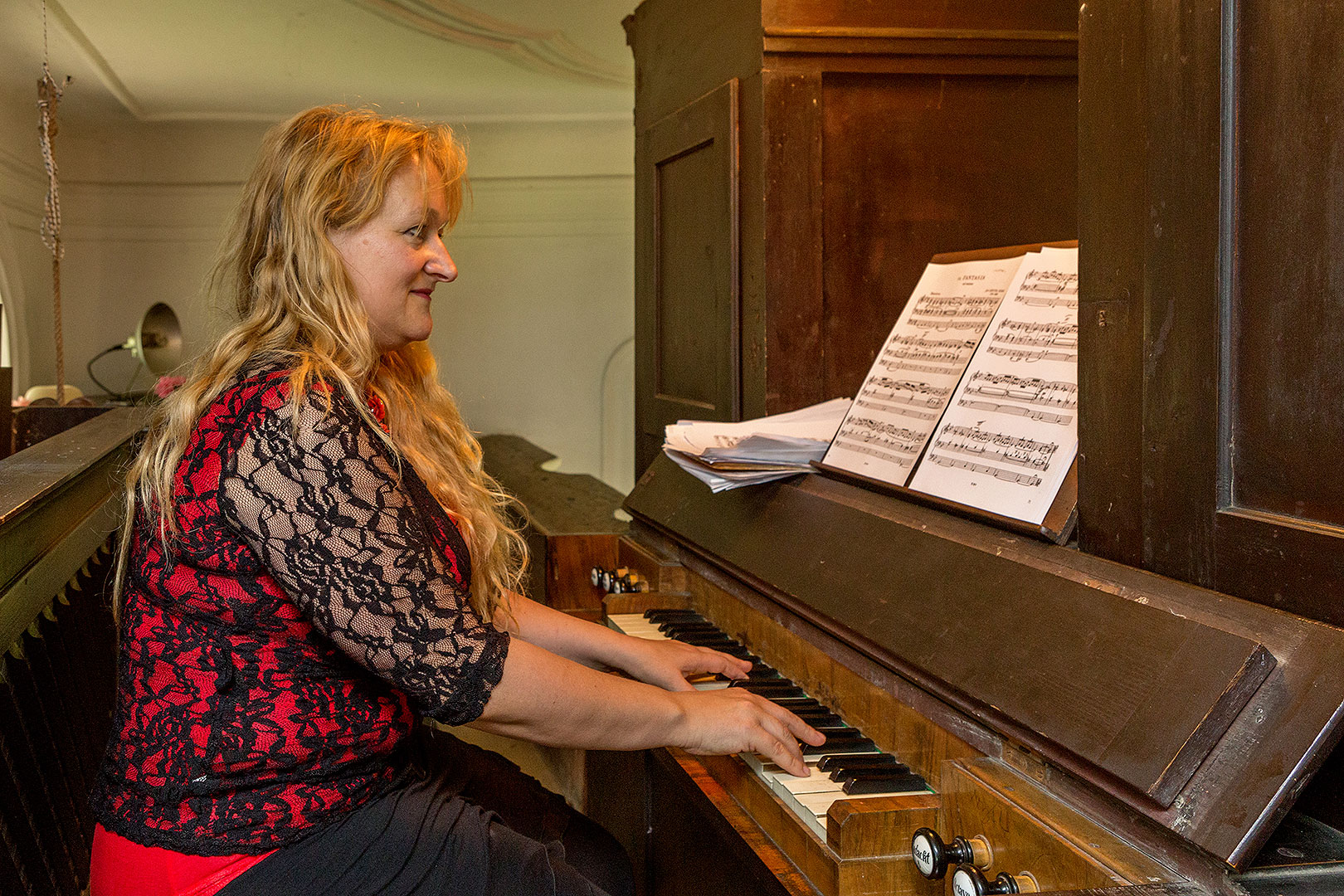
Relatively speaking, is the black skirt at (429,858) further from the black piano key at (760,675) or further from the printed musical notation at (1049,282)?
the printed musical notation at (1049,282)

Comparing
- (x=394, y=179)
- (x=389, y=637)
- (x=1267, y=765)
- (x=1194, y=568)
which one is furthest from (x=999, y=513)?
(x=394, y=179)

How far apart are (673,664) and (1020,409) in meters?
0.70

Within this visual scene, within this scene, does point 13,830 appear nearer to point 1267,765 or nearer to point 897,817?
point 897,817

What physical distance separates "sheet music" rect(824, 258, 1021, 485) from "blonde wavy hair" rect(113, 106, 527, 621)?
746 mm

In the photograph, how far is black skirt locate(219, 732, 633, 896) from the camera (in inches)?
57.2

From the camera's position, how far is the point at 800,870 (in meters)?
1.39

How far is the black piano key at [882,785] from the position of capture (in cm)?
146

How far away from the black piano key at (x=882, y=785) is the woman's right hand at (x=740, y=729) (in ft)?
0.27

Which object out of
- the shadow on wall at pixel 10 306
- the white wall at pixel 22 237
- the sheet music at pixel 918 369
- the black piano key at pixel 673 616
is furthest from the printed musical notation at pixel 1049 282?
the white wall at pixel 22 237

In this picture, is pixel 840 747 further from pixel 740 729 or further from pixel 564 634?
pixel 564 634

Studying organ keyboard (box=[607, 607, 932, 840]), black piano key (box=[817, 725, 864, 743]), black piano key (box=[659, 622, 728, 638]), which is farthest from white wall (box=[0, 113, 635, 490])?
black piano key (box=[817, 725, 864, 743])

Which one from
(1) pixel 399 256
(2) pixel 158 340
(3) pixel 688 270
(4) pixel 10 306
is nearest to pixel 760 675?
(1) pixel 399 256

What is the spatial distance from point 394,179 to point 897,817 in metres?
1.09

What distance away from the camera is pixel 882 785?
1478mm
